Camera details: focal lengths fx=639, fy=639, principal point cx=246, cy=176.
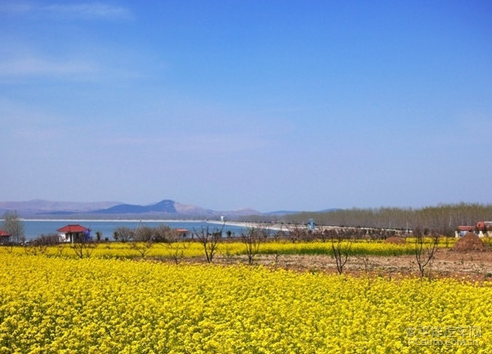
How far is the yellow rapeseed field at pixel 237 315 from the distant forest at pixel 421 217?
185 ft

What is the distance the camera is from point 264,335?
27.1 ft

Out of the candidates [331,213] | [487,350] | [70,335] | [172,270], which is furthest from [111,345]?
[331,213]

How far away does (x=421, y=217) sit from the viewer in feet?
287

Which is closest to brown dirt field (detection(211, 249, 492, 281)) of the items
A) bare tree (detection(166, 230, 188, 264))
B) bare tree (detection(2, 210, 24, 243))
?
bare tree (detection(166, 230, 188, 264))

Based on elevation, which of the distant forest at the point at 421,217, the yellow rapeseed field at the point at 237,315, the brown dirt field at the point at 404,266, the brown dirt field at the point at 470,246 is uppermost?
the distant forest at the point at 421,217

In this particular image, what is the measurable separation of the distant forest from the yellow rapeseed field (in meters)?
56.3

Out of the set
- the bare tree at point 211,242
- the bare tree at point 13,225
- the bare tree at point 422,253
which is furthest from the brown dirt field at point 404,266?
the bare tree at point 13,225

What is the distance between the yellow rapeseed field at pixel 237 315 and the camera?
8234mm

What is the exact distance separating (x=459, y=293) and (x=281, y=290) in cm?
353

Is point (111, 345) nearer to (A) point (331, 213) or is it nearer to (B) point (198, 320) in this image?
(B) point (198, 320)

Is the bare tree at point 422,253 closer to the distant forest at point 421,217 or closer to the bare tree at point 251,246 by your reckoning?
the bare tree at point 251,246

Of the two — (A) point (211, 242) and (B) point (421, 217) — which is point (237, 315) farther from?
(B) point (421, 217)

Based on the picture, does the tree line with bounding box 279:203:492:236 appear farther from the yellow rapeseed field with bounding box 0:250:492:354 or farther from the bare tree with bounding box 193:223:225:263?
the yellow rapeseed field with bounding box 0:250:492:354

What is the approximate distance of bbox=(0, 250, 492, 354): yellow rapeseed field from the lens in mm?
8234
